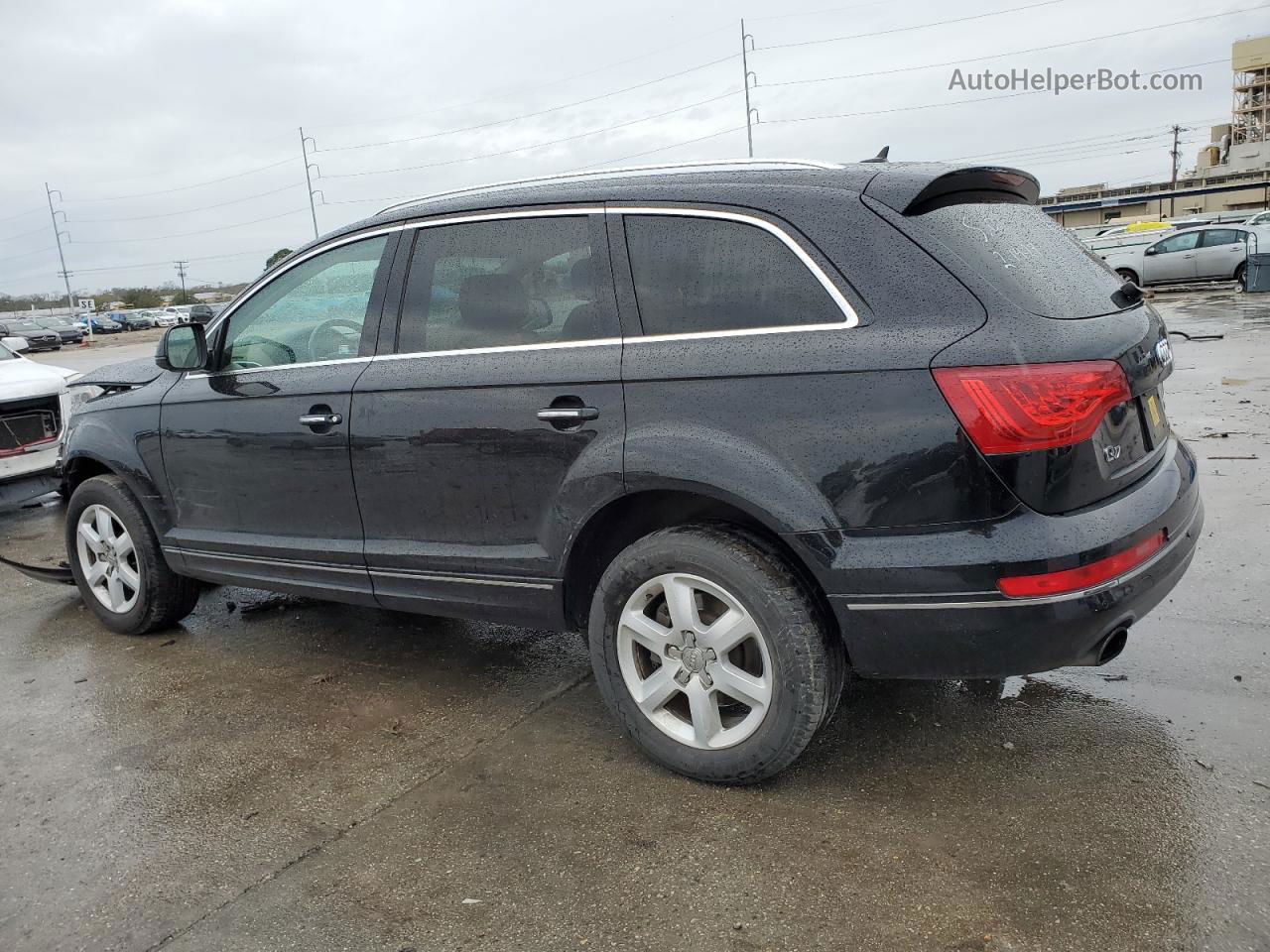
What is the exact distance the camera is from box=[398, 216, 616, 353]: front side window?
10.5ft

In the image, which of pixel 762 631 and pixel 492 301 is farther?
pixel 492 301

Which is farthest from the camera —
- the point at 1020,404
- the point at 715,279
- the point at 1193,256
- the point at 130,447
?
the point at 1193,256

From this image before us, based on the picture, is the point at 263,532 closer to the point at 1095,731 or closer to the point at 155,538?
the point at 155,538

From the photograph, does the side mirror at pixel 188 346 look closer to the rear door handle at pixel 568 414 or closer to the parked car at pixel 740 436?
the parked car at pixel 740 436

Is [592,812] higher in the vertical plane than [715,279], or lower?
lower

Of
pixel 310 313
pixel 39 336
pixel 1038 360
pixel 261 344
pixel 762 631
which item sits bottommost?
pixel 762 631

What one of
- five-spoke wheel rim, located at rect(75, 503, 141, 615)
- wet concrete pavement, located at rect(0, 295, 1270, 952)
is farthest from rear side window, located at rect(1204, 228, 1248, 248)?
five-spoke wheel rim, located at rect(75, 503, 141, 615)

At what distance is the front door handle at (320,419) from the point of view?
3.71 m

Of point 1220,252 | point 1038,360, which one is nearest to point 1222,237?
point 1220,252

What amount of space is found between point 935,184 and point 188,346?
320 cm

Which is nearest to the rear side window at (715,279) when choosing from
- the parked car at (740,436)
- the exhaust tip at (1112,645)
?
the parked car at (740,436)

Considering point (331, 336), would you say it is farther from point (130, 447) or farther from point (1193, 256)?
point (1193, 256)

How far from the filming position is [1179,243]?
2447cm

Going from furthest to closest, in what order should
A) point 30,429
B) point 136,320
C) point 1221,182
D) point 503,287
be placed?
point 1221,182, point 136,320, point 30,429, point 503,287
